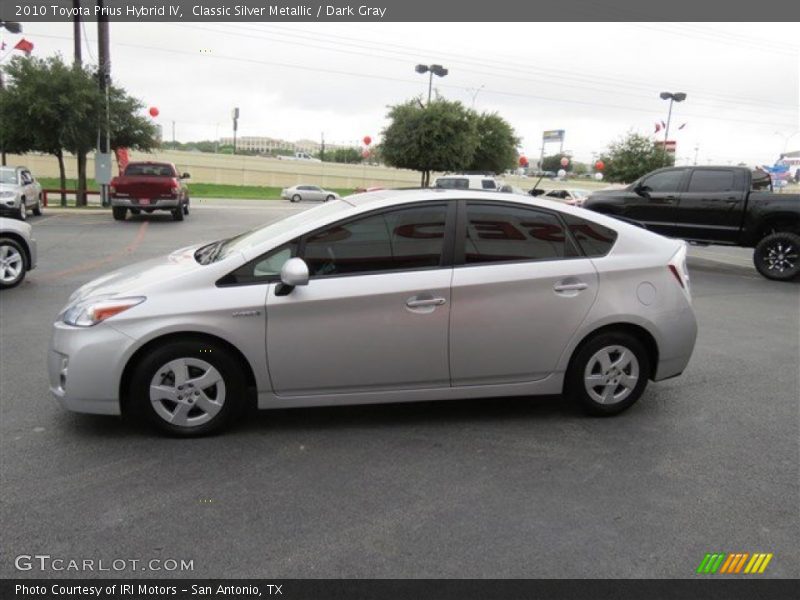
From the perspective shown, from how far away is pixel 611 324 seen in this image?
454cm

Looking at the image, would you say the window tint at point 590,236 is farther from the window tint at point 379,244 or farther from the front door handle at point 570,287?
→ the window tint at point 379,244

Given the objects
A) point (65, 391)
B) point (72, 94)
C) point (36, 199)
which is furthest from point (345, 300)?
point (72, 94)

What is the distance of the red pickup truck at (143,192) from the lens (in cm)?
1967

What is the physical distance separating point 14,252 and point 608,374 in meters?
7.90

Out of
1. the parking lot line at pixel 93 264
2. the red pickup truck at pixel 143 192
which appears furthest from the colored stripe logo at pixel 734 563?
the red pickup truck at pixel 143 192

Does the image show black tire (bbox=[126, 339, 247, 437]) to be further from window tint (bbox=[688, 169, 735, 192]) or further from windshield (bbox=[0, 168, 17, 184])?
windshield (bbox=[0, 168, 17, 184])

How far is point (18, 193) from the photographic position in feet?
56.1

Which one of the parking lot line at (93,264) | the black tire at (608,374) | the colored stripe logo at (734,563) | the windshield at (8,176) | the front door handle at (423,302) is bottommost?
the colored stripe logo at (734,563)

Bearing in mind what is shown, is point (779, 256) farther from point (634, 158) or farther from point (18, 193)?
point (634, 158)

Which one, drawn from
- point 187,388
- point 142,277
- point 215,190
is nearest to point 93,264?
point 142,277

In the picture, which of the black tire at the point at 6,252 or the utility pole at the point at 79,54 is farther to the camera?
the utility pole at the point at 79,54

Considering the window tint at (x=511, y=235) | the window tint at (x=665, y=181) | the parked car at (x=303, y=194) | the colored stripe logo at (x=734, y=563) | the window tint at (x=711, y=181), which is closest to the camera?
the colored stripe logo at (x=734, y=563)
